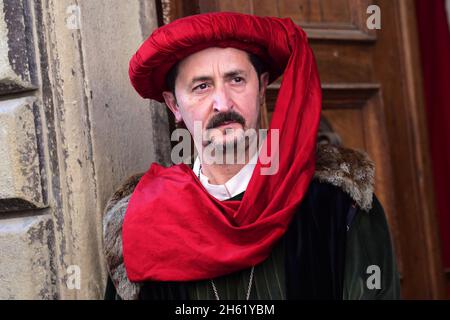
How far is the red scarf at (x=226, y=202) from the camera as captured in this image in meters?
2.05

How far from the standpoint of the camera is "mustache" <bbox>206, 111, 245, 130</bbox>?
6.99 ft

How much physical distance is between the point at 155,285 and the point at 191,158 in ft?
1.61

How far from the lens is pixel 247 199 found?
2.06 metres

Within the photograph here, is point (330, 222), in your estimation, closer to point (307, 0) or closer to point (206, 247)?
point (206, 247)

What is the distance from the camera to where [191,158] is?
2.52 metres

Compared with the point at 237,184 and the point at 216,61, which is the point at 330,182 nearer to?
the point at 237,184

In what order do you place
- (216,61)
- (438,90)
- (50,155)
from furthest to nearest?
(438,90) → (50,155) → (216,61)

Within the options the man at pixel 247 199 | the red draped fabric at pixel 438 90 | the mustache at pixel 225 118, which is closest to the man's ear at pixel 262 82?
the man at pixel 247 199

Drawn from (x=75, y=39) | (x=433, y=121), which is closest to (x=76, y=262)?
(x=75, y=39)

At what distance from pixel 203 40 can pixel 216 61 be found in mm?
69

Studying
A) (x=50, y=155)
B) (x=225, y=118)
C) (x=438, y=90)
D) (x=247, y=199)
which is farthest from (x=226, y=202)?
(x=438, y=90)

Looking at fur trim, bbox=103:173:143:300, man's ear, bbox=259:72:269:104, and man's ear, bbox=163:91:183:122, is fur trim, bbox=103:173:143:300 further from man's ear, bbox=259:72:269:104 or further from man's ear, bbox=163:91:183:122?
man's ear, bbox=259:72:269:104

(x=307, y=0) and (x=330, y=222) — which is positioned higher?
(x=307, y=0)

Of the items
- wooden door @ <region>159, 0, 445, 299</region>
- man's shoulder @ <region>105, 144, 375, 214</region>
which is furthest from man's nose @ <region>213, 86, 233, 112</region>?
wooden door @ <region>159, 0, 445, 299</region>
